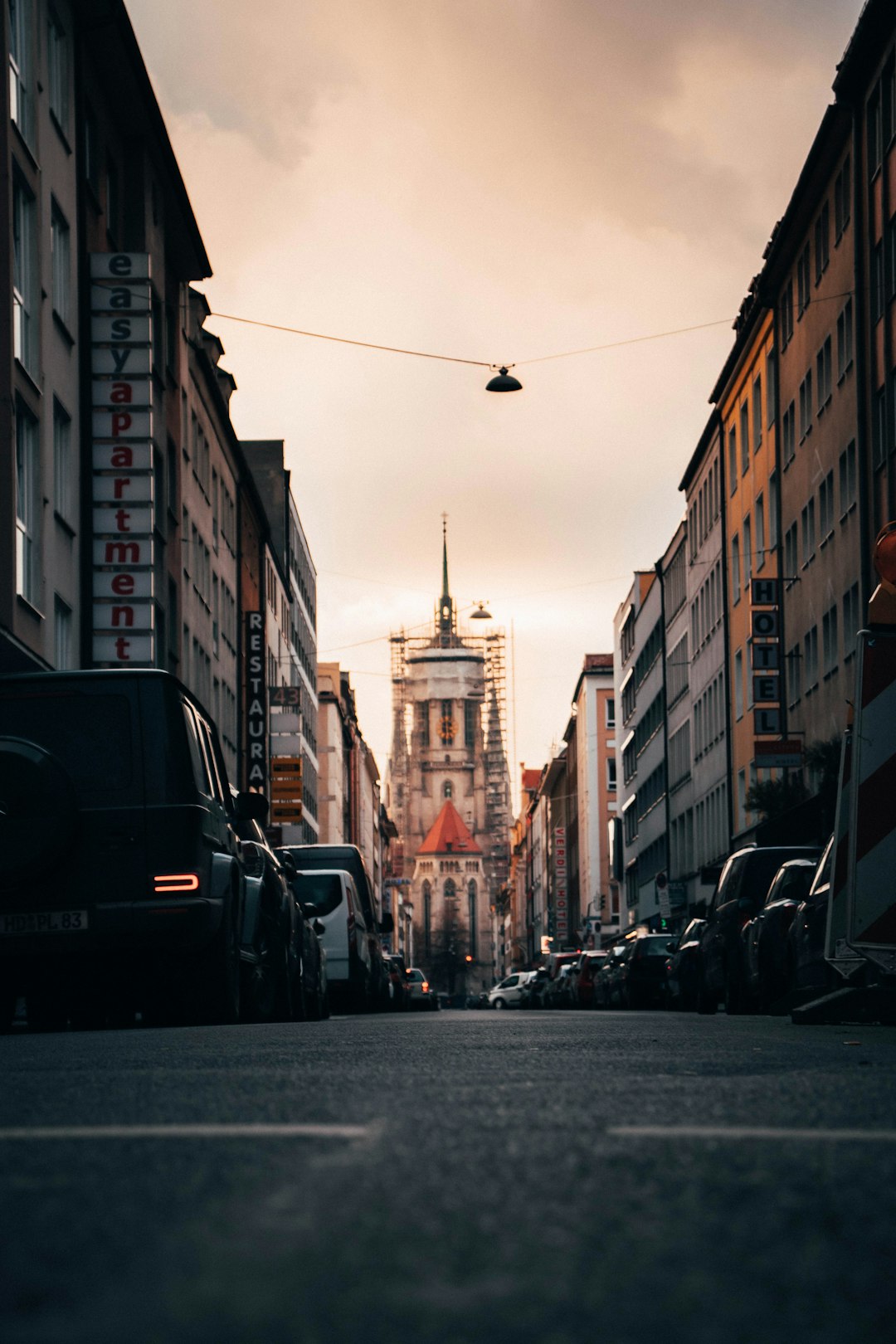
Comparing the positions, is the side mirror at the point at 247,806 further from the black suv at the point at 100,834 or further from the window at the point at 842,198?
the window at the point at 842,198

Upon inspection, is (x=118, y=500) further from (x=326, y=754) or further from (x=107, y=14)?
(x=326, y=754)

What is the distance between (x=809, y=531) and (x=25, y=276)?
78.7ft

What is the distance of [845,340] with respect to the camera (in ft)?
136

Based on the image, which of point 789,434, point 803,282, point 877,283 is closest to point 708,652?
point 789,434

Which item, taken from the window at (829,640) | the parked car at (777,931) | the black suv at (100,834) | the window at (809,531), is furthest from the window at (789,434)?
the black suv at (100,834)

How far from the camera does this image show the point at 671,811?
7600 cm

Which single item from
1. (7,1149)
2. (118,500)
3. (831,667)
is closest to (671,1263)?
(7,1149)

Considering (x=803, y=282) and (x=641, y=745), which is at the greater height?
(x=803, y=282)

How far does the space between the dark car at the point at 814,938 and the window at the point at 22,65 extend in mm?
16065

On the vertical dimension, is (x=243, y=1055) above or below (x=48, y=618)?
below

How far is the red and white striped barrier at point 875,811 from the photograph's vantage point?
454 inches

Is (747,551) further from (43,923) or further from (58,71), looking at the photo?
(43,923)

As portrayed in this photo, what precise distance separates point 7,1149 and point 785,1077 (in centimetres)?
319

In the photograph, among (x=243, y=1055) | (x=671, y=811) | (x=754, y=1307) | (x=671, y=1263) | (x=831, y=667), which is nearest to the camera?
(x=754, y=1307)
